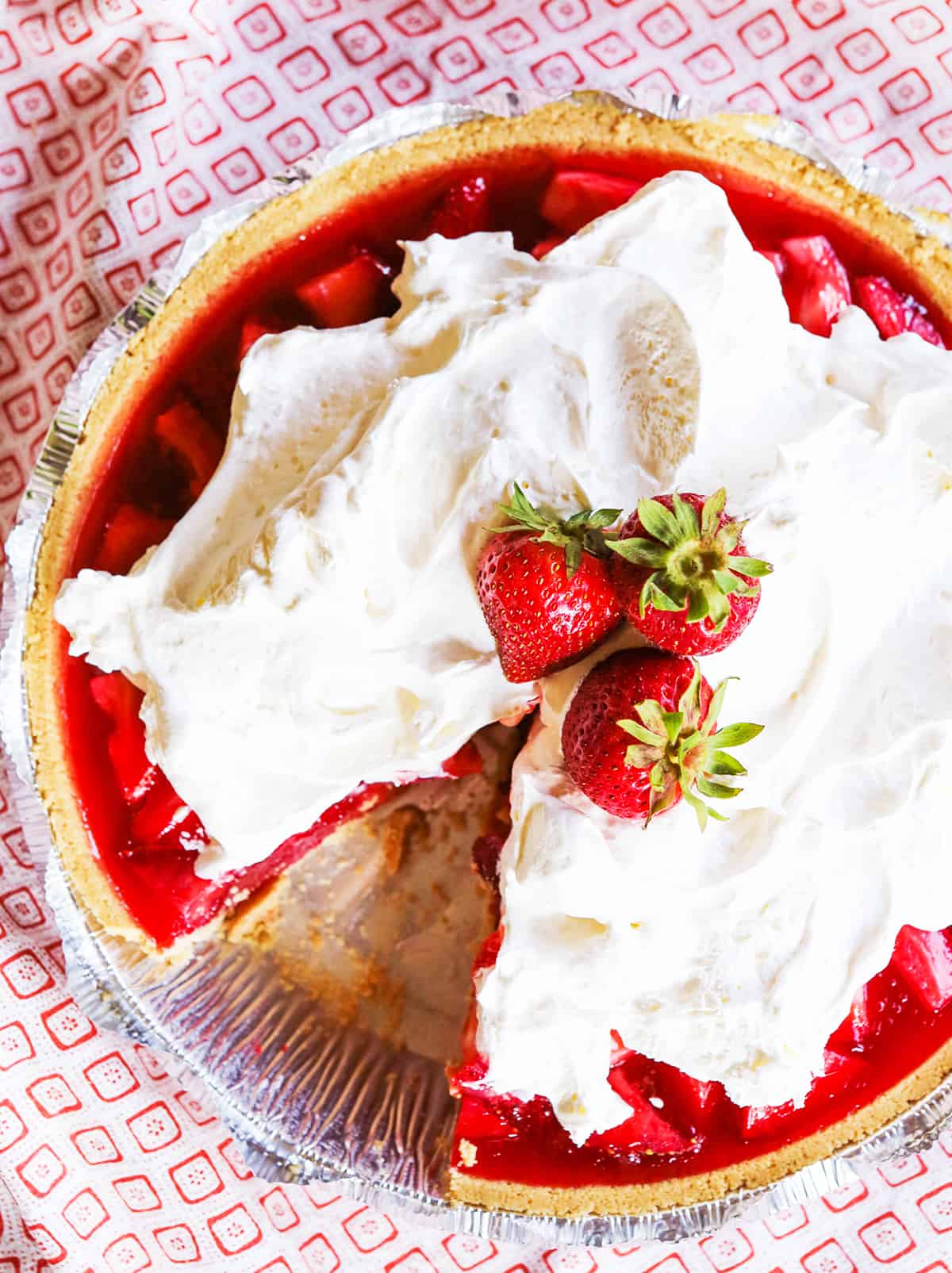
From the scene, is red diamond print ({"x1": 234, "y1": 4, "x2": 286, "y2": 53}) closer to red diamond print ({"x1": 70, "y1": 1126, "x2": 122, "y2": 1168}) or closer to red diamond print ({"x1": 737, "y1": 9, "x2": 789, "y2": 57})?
red diamond print ({"x1": 737, "y1": 9, "x2": 789, "y2": 57})

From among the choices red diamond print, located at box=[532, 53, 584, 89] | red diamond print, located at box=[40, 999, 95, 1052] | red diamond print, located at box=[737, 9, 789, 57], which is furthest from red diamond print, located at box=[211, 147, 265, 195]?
red diamond print, located at box=[40, 999, 95, 1052]

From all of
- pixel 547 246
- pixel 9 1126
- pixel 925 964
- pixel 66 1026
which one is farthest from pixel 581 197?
pixel 9 1126

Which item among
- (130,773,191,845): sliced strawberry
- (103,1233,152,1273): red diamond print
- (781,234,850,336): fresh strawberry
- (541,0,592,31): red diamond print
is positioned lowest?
(103,1233,152,1273): red diamond print

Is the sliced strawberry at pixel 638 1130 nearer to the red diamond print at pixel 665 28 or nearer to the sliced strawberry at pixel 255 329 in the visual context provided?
the sliced strawberry at pixel 255 329

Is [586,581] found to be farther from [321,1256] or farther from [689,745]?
[321,1256]

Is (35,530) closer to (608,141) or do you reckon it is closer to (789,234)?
(608,141)

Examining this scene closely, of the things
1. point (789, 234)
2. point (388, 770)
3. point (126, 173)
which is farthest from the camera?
point (126, 173)

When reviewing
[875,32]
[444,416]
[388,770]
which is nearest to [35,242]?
[444,416]
